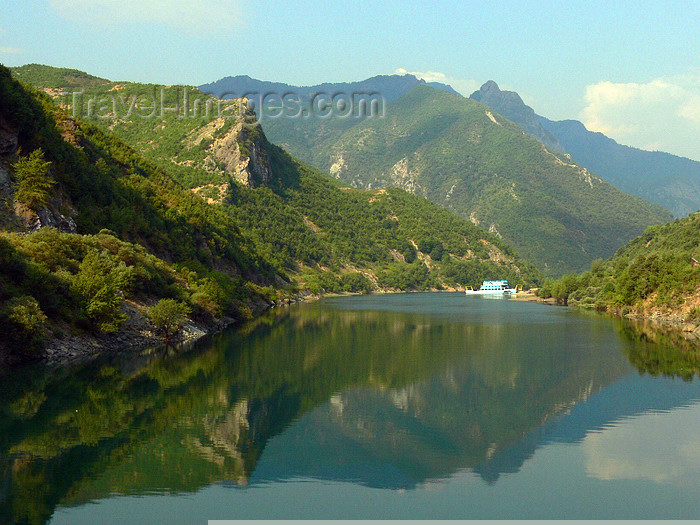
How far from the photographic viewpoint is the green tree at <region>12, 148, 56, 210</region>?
192ft

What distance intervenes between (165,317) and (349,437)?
32333mm

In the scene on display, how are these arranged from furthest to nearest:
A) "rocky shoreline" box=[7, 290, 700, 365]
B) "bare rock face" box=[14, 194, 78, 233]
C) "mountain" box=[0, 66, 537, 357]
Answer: "bare rock face" box=[14, 194, 78, 233]
"mountain" box=[0, 66, 537, 357]
"rocky shoreline" box=[7, 290, 700, 365]

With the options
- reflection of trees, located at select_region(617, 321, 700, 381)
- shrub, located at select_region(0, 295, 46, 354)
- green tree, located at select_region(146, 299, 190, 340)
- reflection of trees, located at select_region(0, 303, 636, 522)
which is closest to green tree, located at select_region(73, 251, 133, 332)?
green tree, located at select_region(146, 299, 190, 340)

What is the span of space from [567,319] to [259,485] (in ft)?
258

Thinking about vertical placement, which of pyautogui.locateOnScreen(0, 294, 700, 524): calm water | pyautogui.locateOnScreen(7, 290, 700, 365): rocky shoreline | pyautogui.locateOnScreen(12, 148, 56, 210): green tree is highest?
pyautogui.locateOnScreen(12, 148, 56, 210): green tree

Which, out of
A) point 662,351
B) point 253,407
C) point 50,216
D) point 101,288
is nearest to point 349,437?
point 253,407

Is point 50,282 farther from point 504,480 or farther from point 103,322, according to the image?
point 504,480

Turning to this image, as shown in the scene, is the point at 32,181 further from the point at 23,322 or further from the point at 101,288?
the point at 23,322

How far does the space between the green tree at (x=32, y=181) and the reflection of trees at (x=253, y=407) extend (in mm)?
18012

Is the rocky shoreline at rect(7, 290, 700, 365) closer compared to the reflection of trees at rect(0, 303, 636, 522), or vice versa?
the reflection of trees at rect(0, 303, 636, 522)

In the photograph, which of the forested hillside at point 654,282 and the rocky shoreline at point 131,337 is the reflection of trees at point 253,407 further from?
the forested hillside at point 654,282

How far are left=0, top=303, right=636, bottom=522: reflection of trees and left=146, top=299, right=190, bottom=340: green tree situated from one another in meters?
2.84

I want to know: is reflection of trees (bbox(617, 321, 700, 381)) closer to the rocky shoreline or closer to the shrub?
the rocky shoreline

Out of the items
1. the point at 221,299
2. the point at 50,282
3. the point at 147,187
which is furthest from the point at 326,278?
the point at 50,282
